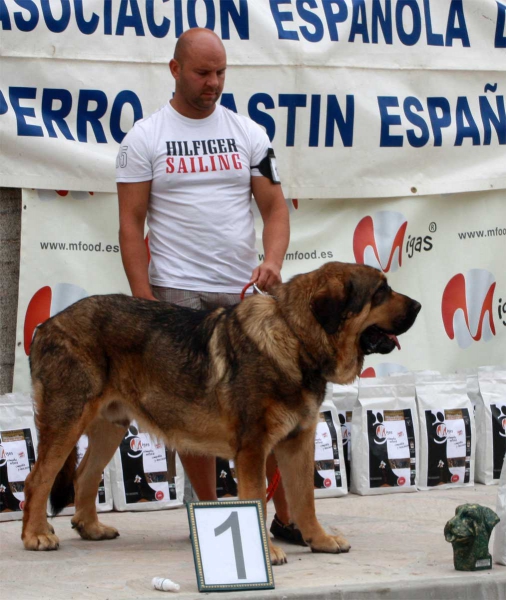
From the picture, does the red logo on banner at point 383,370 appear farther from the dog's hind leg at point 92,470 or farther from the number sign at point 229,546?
the number sign at point 229,546

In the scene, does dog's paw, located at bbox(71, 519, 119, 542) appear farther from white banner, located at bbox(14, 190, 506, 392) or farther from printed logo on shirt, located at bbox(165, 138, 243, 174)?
printed logo on shirt, located at bbox(165, 138, 243, 174)

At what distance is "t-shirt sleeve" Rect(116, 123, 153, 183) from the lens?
514cm

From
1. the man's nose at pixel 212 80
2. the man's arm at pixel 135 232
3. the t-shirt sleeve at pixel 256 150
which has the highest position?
the man's nose at pixel 212 80

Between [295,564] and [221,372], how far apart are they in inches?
37.6

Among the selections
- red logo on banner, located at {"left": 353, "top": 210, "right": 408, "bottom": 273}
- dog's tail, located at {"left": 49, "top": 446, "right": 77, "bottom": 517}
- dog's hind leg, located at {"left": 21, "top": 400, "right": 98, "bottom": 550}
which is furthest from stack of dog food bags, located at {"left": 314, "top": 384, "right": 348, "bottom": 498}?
dog's hind leg, located at {"left": 21, "top": 400, "right": 98, "bottom": 550}

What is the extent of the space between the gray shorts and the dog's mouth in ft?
2.60

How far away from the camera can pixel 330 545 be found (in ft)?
16.2

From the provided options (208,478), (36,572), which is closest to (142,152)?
(208,478)

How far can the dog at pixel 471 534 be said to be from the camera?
433cm

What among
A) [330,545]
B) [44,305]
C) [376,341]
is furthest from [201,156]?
[330,545]

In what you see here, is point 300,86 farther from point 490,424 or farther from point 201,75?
point 490,424

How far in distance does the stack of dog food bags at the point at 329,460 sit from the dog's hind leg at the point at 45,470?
2.01 meters

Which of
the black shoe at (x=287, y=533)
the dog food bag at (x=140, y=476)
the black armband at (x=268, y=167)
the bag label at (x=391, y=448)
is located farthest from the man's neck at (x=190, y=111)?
the bag label at (x=391, y=448)

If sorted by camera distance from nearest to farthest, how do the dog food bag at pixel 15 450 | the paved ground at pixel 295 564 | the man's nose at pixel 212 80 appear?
the paved ground at pixel 295 564, the man's nose at pixel 212 80, the dog food bag at pixel 15 450
